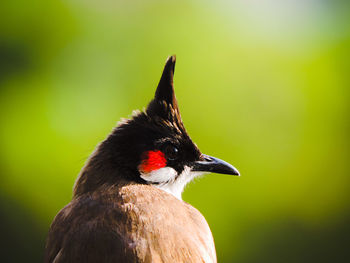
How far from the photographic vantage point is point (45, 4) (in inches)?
261

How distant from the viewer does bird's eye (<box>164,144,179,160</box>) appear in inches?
127

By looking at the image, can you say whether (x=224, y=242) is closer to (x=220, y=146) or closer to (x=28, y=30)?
(x=220, y=146)

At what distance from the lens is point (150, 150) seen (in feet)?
10.3

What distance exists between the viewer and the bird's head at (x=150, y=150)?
3.09 meters

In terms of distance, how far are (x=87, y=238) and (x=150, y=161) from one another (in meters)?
0.72

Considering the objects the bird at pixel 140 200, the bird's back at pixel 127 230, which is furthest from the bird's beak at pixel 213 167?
the bird's back at pixel 127 230

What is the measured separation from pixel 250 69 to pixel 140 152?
3.47 metres

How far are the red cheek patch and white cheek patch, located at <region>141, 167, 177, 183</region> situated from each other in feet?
0.09

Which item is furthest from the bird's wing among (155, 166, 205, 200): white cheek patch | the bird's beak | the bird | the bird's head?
the bird's beak

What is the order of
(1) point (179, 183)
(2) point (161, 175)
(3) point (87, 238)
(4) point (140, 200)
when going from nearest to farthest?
(3) point (87, 238), (4) point (140, 200), (2) point (161, 175), (1) point (179, 183)

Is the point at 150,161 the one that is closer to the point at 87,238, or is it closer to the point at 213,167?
the point at 213,167

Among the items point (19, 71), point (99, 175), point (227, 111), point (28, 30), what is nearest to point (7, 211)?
point (19, 71)

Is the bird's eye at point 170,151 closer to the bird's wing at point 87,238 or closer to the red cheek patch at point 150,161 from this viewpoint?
the red cheek patch at point 150,161

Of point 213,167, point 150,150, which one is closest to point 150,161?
point 150,150
